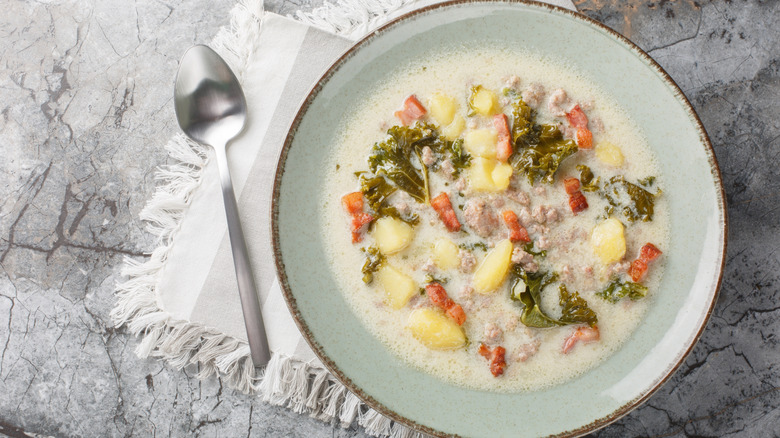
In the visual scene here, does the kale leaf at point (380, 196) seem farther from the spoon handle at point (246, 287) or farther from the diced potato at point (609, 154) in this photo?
the diced potato at point (609, 154)

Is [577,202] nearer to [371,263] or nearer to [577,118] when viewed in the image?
[577,118]

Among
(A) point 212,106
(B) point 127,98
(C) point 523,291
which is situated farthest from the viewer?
(B) point 127,98

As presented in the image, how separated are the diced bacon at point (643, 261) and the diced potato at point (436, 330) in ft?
3.68

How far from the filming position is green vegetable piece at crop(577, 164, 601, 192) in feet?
10.3

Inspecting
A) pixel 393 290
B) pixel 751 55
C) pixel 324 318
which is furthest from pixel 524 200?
pixel 751 55

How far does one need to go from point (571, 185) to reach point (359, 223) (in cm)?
135

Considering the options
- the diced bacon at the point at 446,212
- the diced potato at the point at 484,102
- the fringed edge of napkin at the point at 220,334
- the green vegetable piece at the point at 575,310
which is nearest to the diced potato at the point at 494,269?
the diced bacon at the point at 446,212

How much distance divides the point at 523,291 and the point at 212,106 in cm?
239

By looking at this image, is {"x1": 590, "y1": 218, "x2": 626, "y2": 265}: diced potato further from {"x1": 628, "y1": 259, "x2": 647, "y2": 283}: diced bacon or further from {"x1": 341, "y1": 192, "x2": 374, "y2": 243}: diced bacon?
{"x1": 341, "y1": 192, "x2": 374, "y2": 243}: diced bacon

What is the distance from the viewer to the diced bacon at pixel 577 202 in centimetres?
312

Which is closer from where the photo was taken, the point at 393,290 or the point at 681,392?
the point at 393,290

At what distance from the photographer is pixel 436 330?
3.09 m

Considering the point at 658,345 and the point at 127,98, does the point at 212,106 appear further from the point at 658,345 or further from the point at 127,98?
the point at 658,345

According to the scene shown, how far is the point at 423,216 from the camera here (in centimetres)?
318
